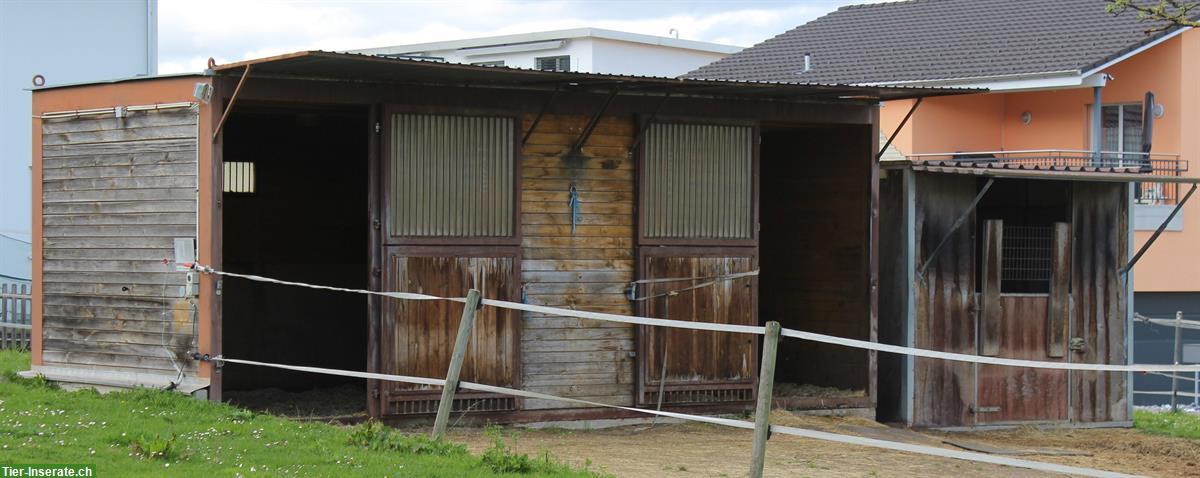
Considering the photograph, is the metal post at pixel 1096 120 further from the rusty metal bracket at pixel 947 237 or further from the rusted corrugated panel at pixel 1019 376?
the rusty metal bracket at pixel 947 237

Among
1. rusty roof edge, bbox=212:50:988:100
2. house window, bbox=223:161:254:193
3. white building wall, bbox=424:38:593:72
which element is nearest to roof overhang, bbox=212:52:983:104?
rusty roof edge, bbox=212:50:988:100

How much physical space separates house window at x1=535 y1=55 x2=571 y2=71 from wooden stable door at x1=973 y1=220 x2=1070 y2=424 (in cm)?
1910

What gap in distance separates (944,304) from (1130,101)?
14.2 metres

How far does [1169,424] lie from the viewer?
1481 centimetres

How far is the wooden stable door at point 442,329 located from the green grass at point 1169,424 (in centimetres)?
690

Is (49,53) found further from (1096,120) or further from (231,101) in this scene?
(1096,120)

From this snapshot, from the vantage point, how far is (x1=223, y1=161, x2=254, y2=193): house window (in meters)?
13.8

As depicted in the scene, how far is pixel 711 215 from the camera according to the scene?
40.2ft

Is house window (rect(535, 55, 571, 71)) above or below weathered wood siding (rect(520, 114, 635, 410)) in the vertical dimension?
above

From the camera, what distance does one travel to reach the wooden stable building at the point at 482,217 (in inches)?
420

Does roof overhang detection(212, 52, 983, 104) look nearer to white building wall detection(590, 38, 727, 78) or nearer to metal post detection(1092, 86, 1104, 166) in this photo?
metal post detection(1092, 86, 1104, 166)

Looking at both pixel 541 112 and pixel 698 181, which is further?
pixel 698 181

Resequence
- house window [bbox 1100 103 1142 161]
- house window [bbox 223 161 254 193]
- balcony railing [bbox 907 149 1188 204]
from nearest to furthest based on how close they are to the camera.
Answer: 1. house window [bbox 223 161 254 193]
2. balcony railing [bbox 907 149 1188 204]
3. house window [bbox 1100 103 1142 161]

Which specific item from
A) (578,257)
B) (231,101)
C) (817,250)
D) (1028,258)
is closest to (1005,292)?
(1028,258)
